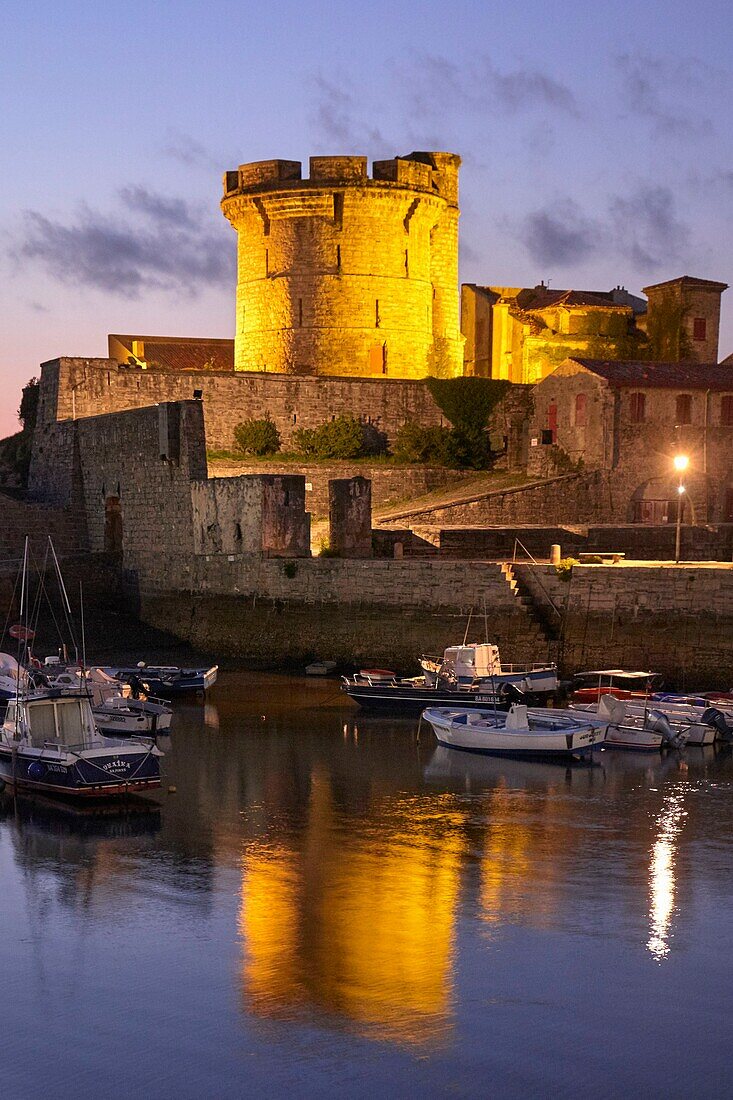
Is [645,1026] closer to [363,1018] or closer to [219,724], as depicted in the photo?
[363,1018]

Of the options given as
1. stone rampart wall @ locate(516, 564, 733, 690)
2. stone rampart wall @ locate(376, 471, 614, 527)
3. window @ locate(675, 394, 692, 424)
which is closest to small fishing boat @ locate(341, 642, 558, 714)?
stone rampart wall @ locate(516, 564, 733, 690)

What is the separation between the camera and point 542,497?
119 ft

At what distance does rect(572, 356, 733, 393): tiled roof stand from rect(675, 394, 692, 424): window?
292 mm

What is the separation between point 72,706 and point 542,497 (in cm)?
2041

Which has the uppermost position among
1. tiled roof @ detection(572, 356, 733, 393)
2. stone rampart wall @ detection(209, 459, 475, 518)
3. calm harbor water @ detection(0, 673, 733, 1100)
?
tiled roof @ detection(572, 356, 733, 393)

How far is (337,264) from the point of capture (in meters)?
42.0

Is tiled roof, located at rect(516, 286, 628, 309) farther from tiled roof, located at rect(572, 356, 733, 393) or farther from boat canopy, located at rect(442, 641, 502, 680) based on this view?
boat canopy, located at rect(442, 641, 502, 680)

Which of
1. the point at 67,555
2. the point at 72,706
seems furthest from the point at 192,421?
the point at 72,706

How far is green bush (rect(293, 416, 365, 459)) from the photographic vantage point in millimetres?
38812

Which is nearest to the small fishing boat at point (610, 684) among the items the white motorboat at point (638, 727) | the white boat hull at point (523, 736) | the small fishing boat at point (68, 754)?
the white motorboat at point (638, 727)

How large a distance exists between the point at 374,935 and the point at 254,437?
2684 cm

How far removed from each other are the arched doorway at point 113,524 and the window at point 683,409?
14858 mm

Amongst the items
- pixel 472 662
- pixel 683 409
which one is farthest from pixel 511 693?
pixel 683 409

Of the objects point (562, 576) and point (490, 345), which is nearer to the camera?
point (562, 576)
